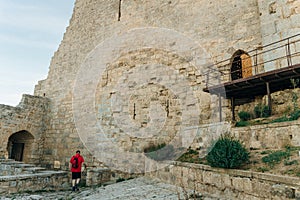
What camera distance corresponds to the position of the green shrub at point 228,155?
3.73m

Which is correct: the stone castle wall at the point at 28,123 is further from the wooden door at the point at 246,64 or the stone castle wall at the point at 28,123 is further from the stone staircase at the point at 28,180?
the wooden door at the point at 246,64

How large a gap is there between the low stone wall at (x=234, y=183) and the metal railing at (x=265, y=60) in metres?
3.36

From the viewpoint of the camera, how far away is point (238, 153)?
3.83 meters

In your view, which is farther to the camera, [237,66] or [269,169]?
[237,66]

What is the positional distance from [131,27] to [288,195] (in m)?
8.31

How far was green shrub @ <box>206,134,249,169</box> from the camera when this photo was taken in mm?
3727

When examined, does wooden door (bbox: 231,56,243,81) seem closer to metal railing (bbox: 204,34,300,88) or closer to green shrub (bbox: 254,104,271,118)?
metal railing (bbox: 204,34,300,88)

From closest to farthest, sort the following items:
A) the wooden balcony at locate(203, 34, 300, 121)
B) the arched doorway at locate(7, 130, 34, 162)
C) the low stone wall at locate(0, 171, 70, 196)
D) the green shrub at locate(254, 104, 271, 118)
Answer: the wooden balcony at locate(203, 34, 300, 121) → the green shrub at locate(254, 104, 271, 118) → the low stone wall at locate(0, 171, 70, 196) → the arched doorway at locate(7, 130, 34, 162)

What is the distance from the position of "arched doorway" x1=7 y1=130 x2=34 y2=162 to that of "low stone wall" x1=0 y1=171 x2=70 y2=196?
4.33 meters

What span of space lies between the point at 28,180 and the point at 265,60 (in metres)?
7.01

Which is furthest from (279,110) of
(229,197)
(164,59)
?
(164,59)

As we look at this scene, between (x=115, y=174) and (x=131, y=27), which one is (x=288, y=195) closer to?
(x=115, y=174)

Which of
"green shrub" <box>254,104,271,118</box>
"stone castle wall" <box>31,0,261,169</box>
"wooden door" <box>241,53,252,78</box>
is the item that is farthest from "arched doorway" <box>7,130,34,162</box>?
"green shrub" <box>254,104,271,118</box>

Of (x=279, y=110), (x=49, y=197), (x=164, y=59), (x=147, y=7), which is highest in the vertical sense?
(x=147, y=7)
